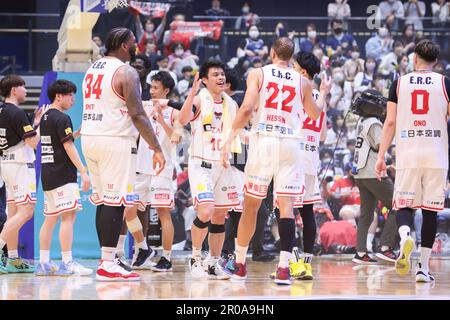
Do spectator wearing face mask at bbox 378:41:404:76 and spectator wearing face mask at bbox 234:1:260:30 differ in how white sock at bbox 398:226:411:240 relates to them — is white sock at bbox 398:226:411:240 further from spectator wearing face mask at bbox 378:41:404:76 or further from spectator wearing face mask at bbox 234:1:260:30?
spectator wearing face mask at bbox 234:1:260:30

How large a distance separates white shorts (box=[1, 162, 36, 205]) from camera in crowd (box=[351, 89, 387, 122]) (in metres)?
4.19

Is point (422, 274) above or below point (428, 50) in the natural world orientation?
below

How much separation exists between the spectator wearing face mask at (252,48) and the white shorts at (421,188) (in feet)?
27.6

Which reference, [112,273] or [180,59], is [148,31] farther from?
[112,273]

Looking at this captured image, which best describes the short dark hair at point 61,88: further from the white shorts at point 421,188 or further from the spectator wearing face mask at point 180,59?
the spectator wearing face mask at point 180,59

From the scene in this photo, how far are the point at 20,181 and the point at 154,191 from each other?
1.43m

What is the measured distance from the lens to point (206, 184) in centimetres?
891

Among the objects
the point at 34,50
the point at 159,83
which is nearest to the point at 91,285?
the point at 159,83

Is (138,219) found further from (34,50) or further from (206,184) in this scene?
(34,50)

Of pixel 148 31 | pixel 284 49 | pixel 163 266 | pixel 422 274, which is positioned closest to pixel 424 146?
pixel 422 274

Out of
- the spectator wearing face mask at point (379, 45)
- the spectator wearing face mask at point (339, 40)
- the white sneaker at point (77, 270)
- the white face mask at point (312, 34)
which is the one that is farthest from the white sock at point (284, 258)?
the white face mask at point (312, 34)

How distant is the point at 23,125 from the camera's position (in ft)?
30.8

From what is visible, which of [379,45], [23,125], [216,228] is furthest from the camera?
[379,45]
